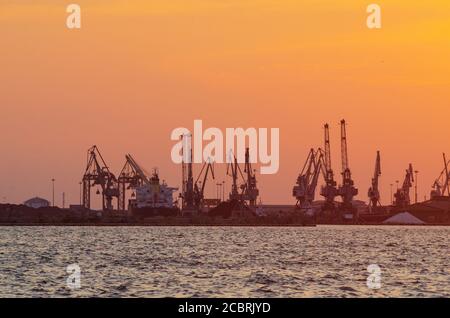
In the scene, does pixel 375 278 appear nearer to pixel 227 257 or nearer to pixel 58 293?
pixel 58 293

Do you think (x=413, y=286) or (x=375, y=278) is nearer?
(x=413, y=286)

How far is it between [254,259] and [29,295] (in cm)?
3393

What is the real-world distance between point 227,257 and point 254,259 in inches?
158

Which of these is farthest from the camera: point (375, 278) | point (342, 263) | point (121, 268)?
point (342, 263)

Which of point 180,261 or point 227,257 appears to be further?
point 227,257

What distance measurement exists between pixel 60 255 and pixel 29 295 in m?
38.8

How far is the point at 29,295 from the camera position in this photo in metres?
47.0

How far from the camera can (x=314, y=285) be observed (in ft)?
173
